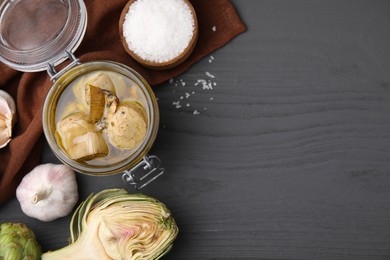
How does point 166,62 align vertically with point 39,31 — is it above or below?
below

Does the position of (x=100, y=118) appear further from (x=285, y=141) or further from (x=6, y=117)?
(x=285, y=141)

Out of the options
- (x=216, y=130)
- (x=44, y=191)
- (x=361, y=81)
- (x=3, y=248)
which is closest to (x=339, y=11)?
(x=361, y=81)

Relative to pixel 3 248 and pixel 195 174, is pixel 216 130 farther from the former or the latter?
pixel 3 248

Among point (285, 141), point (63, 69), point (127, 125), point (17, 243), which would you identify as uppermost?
point (63, 69)

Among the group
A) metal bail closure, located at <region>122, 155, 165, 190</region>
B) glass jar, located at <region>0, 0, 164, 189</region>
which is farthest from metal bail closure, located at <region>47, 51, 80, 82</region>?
metal bail closure, located at <region>122, 155, 165, 190</region>

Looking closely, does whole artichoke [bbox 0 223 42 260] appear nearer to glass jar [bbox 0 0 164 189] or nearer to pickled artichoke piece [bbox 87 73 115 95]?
glass jar [bbox 0 0 164 189]

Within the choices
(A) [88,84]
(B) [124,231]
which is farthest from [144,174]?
(A) [88,84]
